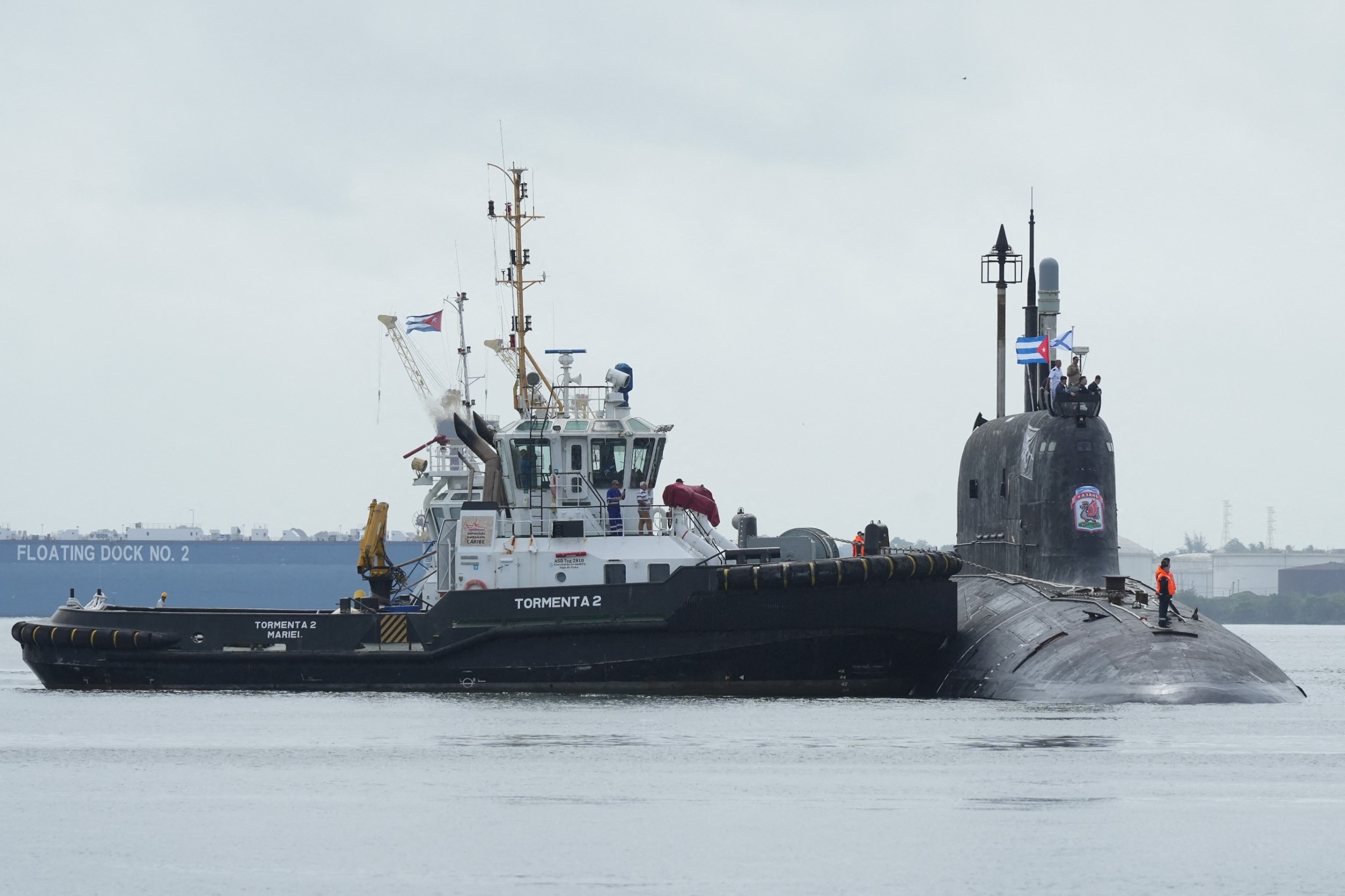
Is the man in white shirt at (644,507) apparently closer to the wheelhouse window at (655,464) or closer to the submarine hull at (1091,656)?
the wheelhouse window at (655,464)

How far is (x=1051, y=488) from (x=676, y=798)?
13236 mm

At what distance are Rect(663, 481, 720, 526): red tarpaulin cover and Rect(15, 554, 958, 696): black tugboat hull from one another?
2615 millimetres

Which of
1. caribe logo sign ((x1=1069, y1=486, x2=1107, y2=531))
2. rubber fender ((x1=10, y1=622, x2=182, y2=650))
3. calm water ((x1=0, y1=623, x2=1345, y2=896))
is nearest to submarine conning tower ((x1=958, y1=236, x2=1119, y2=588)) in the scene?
caribe logo sign ((x1=1069, y1=486, x2=1107, y2=531))

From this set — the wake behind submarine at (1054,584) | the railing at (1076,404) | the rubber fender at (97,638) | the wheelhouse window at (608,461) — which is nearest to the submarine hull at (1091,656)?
the wake behind submarine at (1054,584)

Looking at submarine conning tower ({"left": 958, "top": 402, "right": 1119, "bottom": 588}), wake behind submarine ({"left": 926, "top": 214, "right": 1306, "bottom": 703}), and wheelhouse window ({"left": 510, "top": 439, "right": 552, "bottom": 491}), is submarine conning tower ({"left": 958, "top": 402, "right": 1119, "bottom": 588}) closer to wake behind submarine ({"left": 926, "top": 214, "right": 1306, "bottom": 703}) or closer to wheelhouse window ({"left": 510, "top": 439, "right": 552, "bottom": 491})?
wake behind submarine ({"left": 926, "top": 214, "right": 1306, "bottom": 703})

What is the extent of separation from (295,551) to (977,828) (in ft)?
314

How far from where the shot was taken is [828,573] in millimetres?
28719

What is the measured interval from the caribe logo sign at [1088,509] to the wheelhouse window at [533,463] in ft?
29.1

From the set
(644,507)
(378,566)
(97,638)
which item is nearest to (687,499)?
(644,507)

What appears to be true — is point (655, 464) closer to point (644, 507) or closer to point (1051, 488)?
point (644, 507)

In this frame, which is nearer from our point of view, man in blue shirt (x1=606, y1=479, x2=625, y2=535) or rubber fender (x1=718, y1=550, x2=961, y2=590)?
rubber fender (x1=718, y1=550, x2=961, y2=590)

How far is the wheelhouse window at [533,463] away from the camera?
31.8 m

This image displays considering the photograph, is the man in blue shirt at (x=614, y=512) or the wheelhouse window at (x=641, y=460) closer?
the man in blue shirt at (x=614, y=512)

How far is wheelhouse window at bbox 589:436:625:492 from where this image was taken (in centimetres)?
3173
